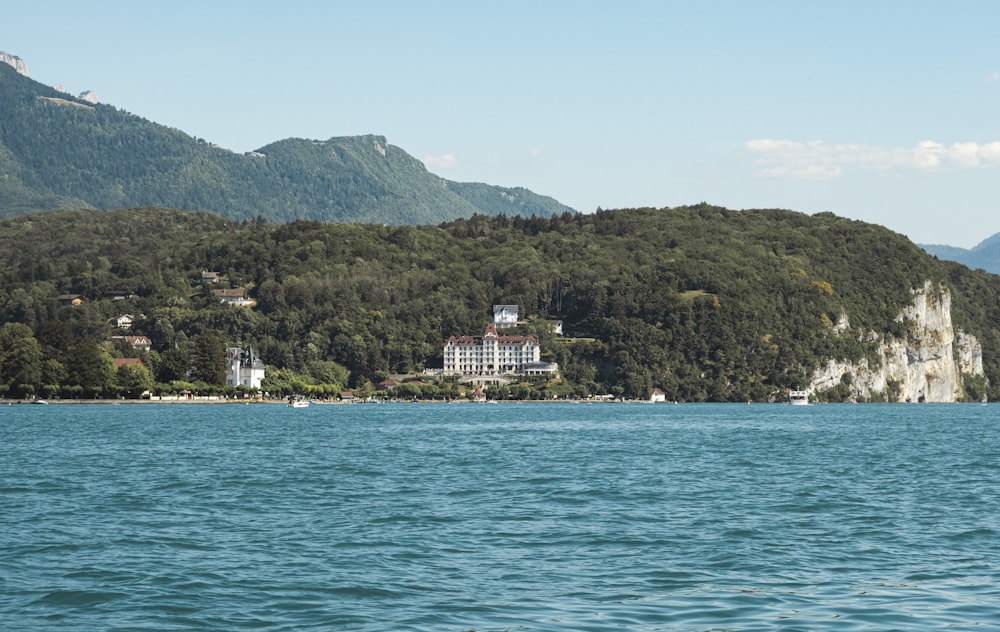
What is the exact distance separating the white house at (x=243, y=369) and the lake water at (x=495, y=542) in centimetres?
13144

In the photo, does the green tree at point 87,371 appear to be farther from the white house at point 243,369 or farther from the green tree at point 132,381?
the white house at point 243,369

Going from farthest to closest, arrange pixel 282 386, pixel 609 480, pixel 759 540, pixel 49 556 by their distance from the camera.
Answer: pixel 282 386 < pixel 609 480 < pixel 759 540 < pixel 49 556

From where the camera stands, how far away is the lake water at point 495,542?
21078mm

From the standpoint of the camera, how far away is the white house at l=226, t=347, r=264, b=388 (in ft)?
619

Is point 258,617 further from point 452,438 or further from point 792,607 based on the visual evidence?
point 452,438

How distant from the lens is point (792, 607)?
21125mm

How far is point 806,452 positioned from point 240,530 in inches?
1521

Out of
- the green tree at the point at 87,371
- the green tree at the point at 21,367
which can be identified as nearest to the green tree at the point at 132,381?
the green tree at the point at 87,371

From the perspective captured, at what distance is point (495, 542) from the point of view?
93.2ft

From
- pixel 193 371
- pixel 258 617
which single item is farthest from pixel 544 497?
pixel 193 371

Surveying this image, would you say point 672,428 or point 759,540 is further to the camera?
point 672,428

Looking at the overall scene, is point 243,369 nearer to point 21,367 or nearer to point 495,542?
point 21,367

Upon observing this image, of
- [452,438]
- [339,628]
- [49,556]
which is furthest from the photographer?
[452,438]

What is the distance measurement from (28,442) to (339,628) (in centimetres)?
5167
